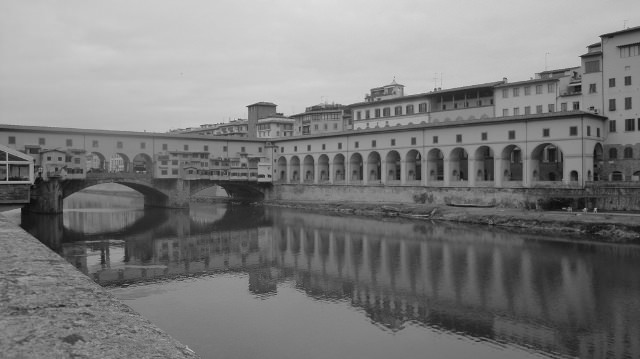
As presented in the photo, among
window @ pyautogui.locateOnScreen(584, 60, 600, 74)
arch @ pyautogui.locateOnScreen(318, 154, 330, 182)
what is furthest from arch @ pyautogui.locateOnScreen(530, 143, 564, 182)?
arch @ pyautogui.locateOnScreen(318, 154, 330, 182)

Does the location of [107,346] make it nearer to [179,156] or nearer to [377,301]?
[377,301]

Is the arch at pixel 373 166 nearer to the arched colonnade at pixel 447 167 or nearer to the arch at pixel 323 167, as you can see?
the arched colonnade at pixel 447 167

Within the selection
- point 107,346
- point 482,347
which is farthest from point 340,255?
point 107,346

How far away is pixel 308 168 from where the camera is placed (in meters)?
81.2

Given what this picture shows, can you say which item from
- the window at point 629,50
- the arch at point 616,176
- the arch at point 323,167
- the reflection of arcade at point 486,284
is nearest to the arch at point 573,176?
the arch at point 616,176

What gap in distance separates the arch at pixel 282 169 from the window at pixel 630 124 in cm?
5062

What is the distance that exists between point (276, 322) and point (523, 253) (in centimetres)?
2116

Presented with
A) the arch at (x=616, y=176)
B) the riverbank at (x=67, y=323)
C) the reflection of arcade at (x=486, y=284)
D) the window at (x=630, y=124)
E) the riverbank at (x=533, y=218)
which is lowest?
the reflection of arcade at (x=486, y=284)

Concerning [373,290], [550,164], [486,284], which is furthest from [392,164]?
[373,290]

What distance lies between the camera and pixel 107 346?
8305 millimetres

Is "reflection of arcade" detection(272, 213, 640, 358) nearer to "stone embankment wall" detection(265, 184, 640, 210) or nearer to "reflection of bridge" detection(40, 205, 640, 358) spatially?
"reflection of bridge" detection(40, 205, 640, 358)

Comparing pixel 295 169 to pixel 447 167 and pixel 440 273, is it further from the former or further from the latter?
pixel 440 273

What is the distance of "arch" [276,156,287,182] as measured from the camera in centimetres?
8414

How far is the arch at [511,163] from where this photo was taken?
55503 mm
